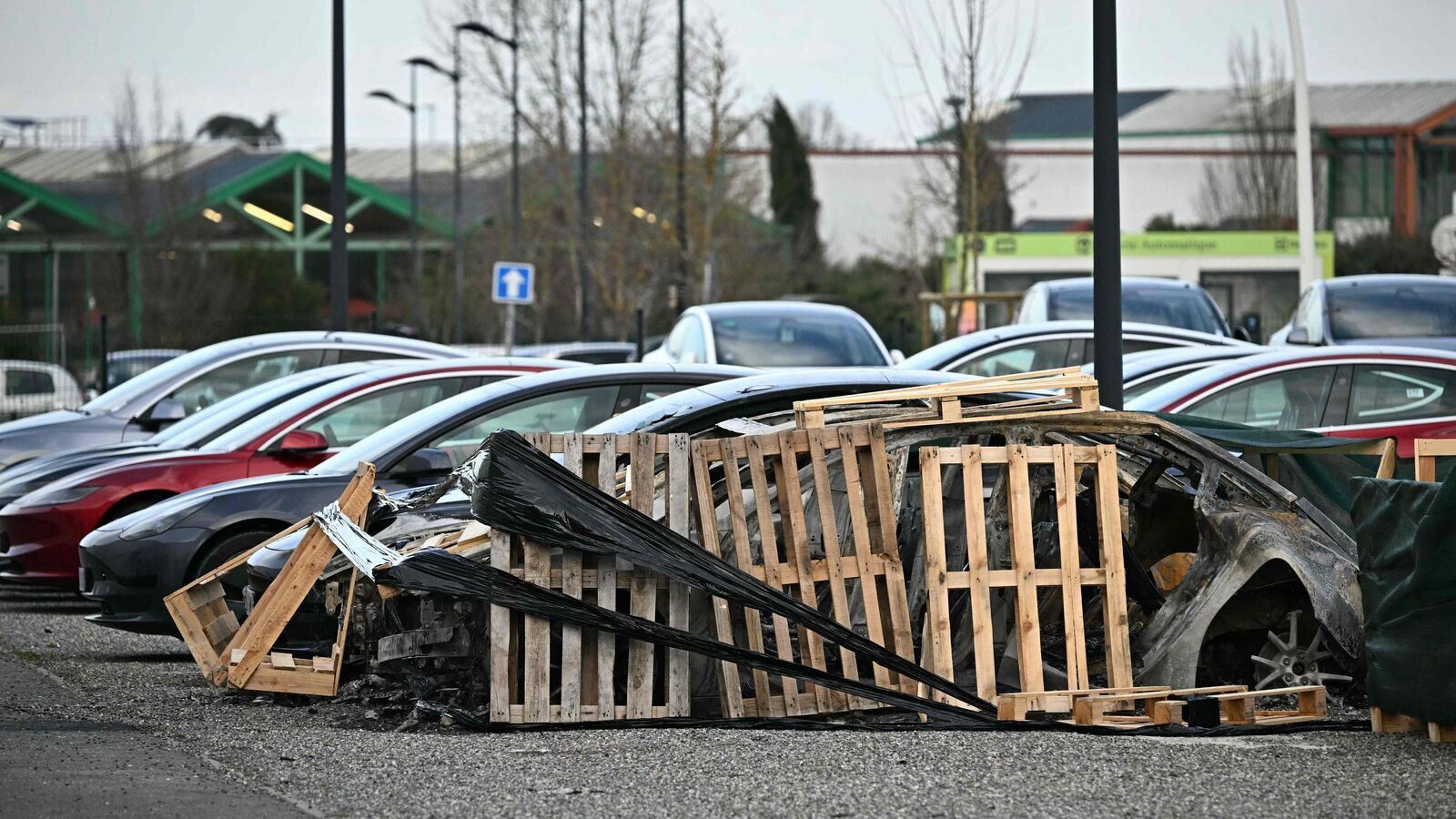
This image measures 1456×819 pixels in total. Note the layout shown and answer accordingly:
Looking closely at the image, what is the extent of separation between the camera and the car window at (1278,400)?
11.1 metres

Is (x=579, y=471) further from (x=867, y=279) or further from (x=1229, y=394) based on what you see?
(x=867, y=279)

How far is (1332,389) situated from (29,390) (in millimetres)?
19930

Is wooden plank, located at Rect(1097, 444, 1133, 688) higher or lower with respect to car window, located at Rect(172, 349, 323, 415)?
lower

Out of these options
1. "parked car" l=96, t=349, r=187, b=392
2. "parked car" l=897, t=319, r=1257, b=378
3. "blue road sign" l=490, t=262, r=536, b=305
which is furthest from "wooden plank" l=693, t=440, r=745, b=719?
"blue road sign" l=490, t=262, r=536, b=305

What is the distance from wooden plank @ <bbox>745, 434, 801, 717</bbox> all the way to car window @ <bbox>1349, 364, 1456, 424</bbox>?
5.87 meters

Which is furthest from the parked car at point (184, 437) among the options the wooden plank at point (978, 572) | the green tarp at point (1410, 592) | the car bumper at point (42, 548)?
the green tarp at point (1410, 592)

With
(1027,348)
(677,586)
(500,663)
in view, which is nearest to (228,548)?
(500,663)

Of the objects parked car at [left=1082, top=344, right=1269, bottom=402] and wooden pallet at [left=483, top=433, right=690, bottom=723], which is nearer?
wooden pallet at [left=483, top=433, right=690, bottom=723]

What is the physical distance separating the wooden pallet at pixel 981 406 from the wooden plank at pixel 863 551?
1.00 feet

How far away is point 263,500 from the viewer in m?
9.15

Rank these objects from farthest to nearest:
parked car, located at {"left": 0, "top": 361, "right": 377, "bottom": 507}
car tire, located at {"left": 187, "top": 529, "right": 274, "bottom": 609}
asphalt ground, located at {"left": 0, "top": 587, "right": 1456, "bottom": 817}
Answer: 1. parked car, located at {"left": 0, "top": 361, "right": 377, "bottom": 507}
2. car tire, located at {"left": 187, "top": 529, "right": 274, "bottom": 609}
3. asphalt ground, located at {"left": 0, "top": 587, "right": 1456, "bottom": 817}

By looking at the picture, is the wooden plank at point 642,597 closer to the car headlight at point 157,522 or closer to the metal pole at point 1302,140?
the car headlight at point 157,522

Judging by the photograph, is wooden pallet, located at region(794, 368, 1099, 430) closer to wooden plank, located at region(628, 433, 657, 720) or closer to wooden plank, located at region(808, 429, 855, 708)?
wooden plank, located at region(808, 429, 855, 708)

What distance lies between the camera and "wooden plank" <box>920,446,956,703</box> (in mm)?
6824
